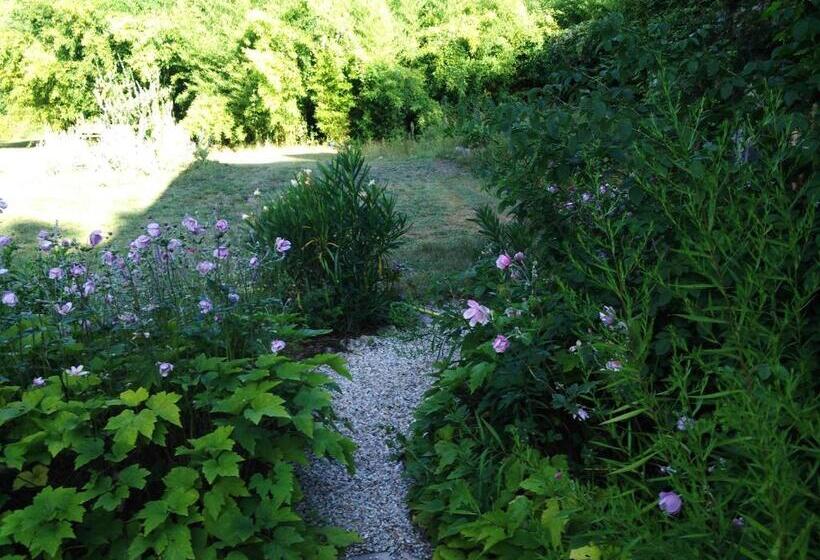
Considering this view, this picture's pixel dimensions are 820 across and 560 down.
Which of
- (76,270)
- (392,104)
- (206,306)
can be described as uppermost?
(392,104)

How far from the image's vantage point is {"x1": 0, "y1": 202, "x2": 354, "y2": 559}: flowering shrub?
2.23 m

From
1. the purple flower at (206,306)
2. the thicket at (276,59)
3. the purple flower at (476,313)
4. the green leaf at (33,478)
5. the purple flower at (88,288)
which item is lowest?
the green leaf at (33,478)

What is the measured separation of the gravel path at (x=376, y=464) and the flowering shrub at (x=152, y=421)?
19cm

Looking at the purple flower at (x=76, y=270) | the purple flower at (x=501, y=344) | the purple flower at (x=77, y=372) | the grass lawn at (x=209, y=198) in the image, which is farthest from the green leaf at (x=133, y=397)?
the grass lawn at (x=209, y=198)

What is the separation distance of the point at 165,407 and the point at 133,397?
4.8 inches

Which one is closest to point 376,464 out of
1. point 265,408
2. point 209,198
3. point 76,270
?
point 265,408

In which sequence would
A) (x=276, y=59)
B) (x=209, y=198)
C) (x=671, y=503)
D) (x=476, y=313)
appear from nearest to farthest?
(x=671, y=503) < (x=476, y=313) < (x=209, y=198) < (x=276, y=59)

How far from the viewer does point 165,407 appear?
7.65 ft

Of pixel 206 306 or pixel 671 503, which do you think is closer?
pixel 671 503

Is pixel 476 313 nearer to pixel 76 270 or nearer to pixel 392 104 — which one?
pixel 76 270

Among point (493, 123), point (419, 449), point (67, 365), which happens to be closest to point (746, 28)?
point (493, 123)

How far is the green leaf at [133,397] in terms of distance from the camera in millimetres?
2350

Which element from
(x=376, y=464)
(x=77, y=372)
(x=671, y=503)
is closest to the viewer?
(x=671, y=503)

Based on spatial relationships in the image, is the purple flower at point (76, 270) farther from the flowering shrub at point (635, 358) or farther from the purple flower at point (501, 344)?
the purple flower at point (501, 344)
